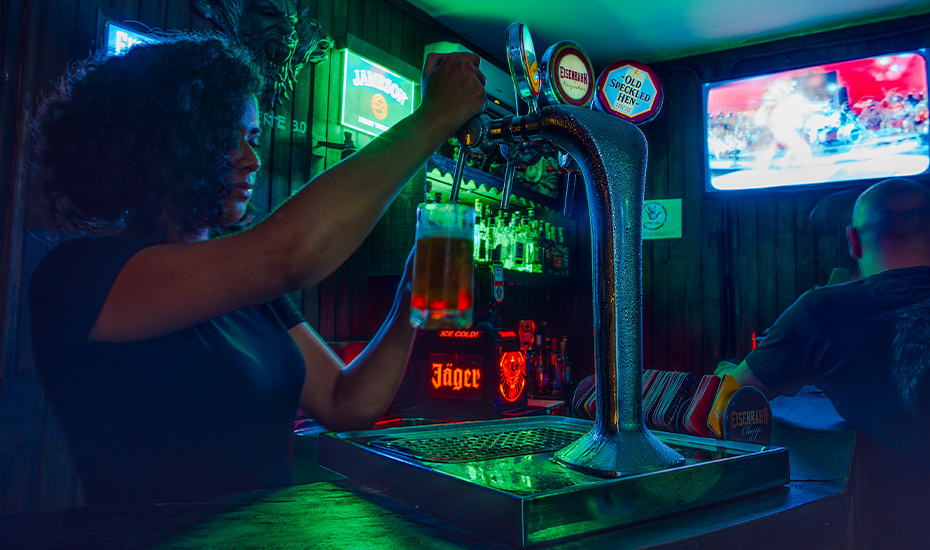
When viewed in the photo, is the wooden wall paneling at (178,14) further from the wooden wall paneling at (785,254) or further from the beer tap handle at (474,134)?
the wooden wall paneling at (785,254)

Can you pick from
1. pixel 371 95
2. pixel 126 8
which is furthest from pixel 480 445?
pixel 371 95

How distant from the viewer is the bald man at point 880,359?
1369mm

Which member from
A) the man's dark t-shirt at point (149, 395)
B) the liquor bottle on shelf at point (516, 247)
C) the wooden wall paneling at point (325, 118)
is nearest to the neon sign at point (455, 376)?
the wooden wall paneling at point (325, 118)

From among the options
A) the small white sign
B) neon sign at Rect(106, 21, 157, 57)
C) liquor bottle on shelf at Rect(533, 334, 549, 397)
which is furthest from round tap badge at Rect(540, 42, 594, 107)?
the small white sign

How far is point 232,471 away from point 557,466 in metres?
0.63

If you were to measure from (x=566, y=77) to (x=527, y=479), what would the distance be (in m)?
0.55

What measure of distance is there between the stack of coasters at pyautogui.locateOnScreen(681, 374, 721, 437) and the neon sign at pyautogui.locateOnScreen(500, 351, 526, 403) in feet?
5.88

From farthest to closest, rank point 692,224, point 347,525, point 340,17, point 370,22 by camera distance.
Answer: point 692,224 < point 370,22 < point 340,17 < point 347,525

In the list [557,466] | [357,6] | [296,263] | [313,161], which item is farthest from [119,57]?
[357,6]

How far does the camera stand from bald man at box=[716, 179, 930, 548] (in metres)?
1.37

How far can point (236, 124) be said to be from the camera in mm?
1125

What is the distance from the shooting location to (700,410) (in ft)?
3.46

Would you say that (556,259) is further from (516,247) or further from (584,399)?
(584,399)

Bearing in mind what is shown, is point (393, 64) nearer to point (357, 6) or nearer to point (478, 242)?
point (357, 6)
